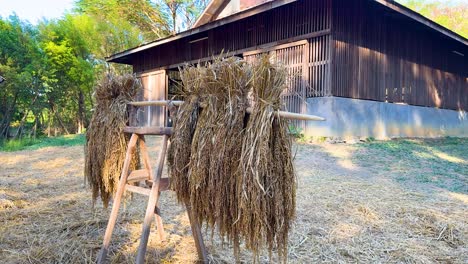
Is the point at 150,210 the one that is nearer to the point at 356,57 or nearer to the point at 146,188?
the point at 146,188

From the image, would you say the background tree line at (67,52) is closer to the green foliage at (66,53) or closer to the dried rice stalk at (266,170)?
the green foliage at (66,53)

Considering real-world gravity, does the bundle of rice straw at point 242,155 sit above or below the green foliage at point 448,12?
below

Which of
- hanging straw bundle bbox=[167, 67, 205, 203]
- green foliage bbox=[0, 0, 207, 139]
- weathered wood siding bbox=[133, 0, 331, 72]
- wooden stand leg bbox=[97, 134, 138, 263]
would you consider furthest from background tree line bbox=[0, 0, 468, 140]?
hanging straw bundle bbox=[167, 67, 205, 203]

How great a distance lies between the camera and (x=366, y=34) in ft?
26.1

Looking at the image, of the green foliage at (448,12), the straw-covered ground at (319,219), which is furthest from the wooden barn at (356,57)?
the green foliage at (448,12)

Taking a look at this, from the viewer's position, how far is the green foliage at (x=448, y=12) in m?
21.5

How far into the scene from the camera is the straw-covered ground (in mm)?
2436

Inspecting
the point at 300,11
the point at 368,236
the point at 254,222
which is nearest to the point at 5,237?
the point at 254,222

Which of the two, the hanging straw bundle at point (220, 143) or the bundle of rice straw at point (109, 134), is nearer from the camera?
the hanging straw bundle at point (220, 143)

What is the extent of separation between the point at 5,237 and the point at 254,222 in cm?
252

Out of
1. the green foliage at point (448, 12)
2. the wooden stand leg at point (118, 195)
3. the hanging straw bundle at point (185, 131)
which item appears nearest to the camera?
the hanging straw bundle at point (185, 131)

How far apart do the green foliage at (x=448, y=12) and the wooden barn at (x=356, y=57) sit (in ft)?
42.8

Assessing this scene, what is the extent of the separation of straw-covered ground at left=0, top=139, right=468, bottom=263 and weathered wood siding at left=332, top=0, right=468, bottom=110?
2955 mm

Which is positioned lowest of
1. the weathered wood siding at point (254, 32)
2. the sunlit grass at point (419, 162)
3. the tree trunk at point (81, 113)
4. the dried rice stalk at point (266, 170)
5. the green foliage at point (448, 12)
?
the sunlit grass at point (419, 162)
